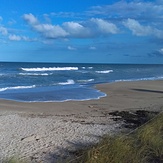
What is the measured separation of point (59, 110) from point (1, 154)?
589 cm

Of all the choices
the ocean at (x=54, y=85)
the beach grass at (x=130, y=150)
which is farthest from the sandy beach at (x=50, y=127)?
the ocean at (x=54, y=85)

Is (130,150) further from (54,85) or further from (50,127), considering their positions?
(54,85)

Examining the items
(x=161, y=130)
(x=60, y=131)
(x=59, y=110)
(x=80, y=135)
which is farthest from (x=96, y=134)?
(x=59, y=110)

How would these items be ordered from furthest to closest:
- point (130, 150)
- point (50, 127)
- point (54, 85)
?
point (54, 85), point (50, 127), point (130, 150)

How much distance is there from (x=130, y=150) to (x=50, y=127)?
3.79 meters

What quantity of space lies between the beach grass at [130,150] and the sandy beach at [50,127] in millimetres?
1304

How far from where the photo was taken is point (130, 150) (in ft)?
17.4

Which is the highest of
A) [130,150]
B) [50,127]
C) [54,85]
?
[130,150]

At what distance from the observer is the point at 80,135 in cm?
773

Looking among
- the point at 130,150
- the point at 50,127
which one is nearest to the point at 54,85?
the point at 50,127

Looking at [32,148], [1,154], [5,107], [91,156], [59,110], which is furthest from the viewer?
[5,107]

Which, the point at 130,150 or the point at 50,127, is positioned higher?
the point at 130,150

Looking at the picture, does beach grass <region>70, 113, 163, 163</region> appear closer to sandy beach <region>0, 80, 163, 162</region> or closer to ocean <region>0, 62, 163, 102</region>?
sandy beach <region>0, 80, 163, 162</region>

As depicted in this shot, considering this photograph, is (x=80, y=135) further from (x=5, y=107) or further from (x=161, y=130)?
(x=5, y=107)
